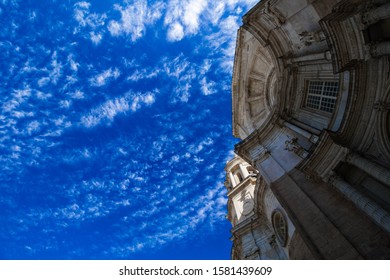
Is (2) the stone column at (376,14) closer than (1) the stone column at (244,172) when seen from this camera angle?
Yes

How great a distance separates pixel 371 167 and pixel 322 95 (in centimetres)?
599

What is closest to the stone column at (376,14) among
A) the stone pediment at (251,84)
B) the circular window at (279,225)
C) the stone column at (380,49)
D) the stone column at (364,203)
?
the stone column at (380,49)

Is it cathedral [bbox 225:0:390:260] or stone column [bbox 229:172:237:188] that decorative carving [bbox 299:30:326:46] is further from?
stone column [bbox 229:172:237:188]

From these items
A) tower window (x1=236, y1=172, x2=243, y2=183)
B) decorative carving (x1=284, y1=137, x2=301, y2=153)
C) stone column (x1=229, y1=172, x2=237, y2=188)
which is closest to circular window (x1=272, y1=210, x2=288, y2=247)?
decorative carving (x1=284, y1=137, x2=301, y2=153)

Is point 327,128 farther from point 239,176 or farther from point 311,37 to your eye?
point 239,176

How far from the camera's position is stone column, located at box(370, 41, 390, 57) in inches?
327

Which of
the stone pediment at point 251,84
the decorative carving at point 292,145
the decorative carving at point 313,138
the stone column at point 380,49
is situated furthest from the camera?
the stone pediment at point 251,84

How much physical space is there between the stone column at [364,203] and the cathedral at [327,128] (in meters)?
0.04

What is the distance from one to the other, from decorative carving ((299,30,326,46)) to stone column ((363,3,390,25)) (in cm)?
337

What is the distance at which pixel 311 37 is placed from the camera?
41.3 ft

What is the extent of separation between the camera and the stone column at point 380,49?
8.30 m

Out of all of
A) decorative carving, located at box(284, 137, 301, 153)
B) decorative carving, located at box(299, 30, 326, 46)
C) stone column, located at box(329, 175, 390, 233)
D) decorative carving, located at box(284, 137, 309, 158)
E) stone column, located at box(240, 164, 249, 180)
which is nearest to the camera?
A: stone column, located at box(329, 175, 390, 233)

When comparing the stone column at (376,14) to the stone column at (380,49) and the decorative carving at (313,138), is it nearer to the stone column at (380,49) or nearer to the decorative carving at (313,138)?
the stone column at (380,49)
